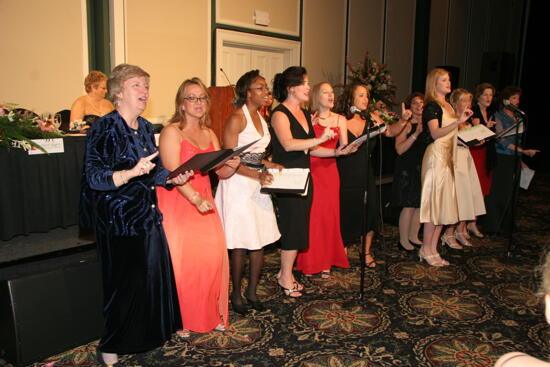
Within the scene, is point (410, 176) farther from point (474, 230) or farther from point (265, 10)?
point (265, 10)

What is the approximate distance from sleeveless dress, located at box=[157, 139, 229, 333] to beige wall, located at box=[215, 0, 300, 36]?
13.7 ft

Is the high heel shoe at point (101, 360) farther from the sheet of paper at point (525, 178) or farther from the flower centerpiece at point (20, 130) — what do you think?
the sheet of paper at point (525, 178)

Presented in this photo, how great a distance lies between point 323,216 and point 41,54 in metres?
3.60

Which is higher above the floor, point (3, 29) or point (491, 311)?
point (3, 29)

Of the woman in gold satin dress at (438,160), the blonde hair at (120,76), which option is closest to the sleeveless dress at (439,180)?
the woman in gold satin dress at (438,160)

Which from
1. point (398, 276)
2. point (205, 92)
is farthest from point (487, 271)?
point (205, 92)

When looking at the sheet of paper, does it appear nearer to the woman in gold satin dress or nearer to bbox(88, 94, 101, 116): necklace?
the woman in gold satin dress

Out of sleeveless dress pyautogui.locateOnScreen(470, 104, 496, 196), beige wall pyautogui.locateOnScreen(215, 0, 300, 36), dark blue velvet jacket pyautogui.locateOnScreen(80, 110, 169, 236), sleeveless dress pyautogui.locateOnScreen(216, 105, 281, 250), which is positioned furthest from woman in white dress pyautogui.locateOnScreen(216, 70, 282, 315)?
beige wall pyautogui.locateOnScreen(215, 0, 300, 36)

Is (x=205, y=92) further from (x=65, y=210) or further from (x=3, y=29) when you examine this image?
(x=3, y=29)

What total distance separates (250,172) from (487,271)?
2.63m

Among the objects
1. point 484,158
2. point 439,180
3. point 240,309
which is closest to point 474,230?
point 484,158

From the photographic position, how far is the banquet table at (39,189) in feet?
10.3

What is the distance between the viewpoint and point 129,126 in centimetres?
247

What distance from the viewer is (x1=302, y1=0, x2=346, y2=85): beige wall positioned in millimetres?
7781
